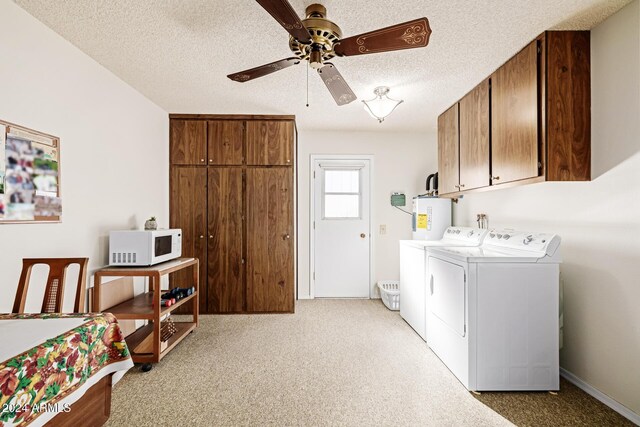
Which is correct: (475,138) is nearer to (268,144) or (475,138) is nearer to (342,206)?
(342,206)

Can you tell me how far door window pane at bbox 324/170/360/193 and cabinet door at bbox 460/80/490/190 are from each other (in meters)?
1.62

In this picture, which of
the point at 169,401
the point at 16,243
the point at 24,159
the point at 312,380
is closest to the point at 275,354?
the point at 312,380

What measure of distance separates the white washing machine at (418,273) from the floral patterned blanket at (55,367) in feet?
7.92

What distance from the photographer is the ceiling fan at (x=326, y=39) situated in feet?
4.45

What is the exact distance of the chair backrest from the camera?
5.14ft

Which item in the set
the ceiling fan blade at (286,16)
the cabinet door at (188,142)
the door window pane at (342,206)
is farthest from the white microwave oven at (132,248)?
the door window pane at (342,206)

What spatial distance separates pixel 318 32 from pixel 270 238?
7.93 ft

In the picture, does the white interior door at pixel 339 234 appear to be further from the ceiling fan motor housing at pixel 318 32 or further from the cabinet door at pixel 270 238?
the ceiling fan motor housing at pixel 318 32

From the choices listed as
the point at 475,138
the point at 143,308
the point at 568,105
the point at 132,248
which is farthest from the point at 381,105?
the point at 143,308

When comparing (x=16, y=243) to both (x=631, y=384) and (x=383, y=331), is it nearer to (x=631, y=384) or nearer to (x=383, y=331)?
(x=383, y=331)

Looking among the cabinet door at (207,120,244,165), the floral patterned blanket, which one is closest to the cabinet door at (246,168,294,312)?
the cabinet door at (207,120,244,165)

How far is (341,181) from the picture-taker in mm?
4332

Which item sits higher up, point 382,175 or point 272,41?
point 272,41

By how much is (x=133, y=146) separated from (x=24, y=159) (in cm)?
117
